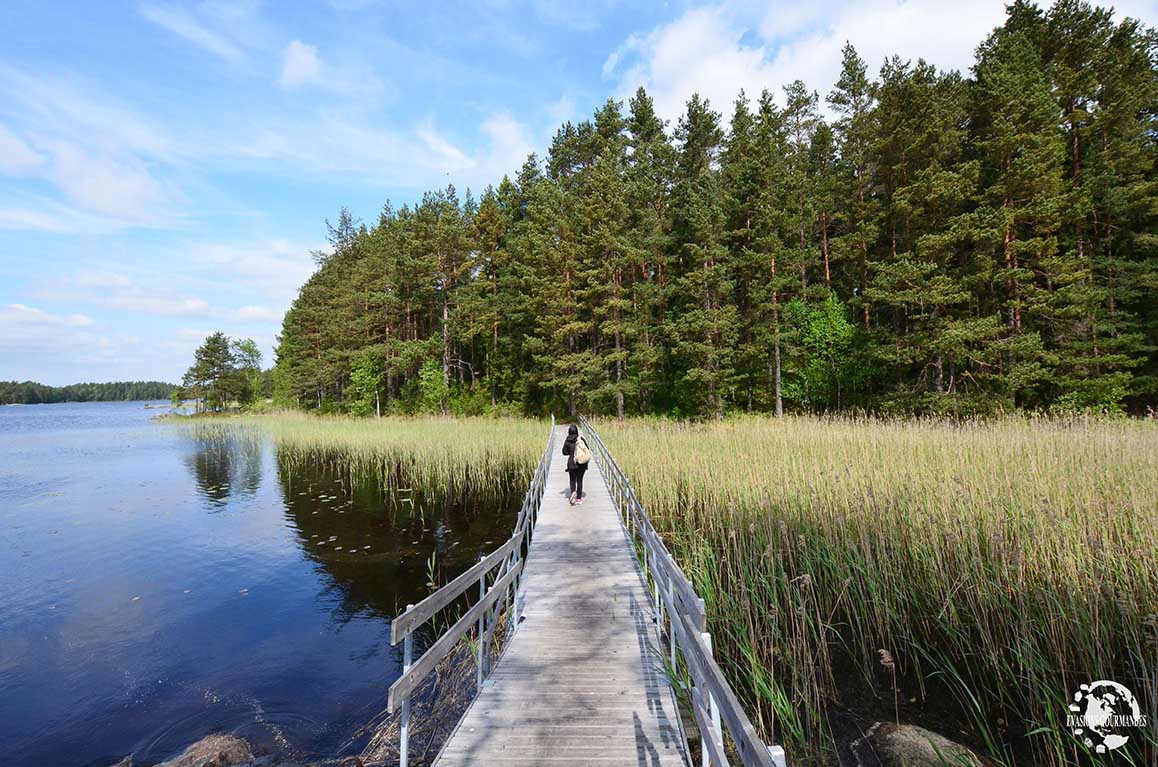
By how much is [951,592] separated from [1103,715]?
46.7 inches

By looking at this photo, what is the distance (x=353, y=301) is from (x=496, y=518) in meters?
39.2

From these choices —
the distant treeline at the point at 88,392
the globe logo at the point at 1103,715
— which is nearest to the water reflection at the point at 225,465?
the globe logo at the point at 1103,715

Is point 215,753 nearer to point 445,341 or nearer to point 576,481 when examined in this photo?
point 576,481

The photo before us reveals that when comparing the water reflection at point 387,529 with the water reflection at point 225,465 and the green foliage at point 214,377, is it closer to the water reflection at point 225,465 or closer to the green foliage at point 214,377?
the water reflection at point 225,465

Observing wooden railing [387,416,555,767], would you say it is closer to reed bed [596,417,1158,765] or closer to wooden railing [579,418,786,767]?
wooden railing [579,418,786,767]

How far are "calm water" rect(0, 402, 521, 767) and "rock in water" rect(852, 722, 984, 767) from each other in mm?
4834

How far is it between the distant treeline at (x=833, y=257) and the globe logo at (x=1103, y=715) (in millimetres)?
18669

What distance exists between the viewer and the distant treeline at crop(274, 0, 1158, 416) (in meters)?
19.2

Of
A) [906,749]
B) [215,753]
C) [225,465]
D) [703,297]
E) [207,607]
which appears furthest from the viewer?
[703,297]

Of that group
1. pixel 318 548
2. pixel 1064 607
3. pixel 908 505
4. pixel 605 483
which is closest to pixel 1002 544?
pixel 1064 607

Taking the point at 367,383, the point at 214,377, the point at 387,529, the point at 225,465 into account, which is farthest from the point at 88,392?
the point at 387,529

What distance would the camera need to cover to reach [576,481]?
11.2 m

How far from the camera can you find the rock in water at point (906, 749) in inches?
133

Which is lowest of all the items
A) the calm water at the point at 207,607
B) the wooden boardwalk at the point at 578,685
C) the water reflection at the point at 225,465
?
the calm water at the point at 207,607
